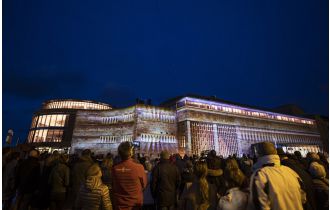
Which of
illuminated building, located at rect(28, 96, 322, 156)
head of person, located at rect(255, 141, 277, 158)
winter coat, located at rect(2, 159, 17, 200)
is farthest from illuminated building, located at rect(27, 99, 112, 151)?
head of person, located at rect(255, 141, 277, 158)

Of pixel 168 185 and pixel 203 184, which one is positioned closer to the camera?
pixel 203 184

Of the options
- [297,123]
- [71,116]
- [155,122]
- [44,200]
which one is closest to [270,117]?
[297,123]

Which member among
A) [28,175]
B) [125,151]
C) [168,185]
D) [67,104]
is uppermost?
[67,104]

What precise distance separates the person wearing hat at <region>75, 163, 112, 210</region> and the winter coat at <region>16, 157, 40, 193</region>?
320cm

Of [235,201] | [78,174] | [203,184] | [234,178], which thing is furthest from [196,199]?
[78,174]

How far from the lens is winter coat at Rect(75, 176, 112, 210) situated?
4.20m

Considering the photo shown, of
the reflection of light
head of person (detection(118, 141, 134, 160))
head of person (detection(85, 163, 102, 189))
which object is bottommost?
head of person (detection(85, 163, 102, 189))

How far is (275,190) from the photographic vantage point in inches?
111

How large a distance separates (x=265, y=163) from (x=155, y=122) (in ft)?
101

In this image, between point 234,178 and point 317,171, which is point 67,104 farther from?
point 234,178

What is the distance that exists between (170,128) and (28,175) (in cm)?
2904

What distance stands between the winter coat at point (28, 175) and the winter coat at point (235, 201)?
19.7 ft

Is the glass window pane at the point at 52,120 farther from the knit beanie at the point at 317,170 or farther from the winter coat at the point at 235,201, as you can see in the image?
the winter coat at the point at 235,201

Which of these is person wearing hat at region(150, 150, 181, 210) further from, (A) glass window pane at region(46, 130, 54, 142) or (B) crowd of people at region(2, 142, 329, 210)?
(A) glass window pane at region(46, 130, 54, 142)
